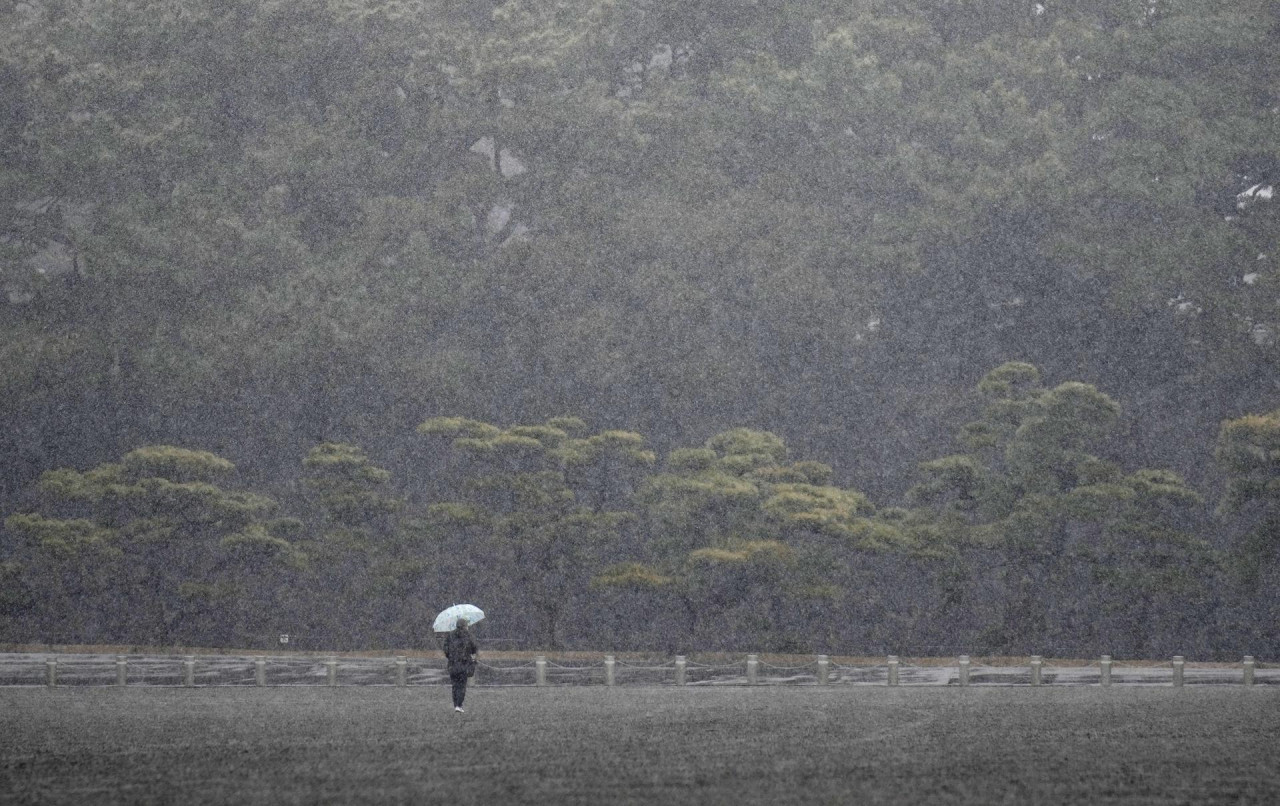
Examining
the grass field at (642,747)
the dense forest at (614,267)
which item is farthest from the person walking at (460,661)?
the dense forest at (614,267)

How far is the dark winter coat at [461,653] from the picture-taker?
2059 cm

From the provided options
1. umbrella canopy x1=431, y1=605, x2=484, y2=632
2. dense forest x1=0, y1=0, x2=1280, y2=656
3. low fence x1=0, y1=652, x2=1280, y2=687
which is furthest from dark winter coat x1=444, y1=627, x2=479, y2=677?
dense forest x1=0, y1=0, x2=1280, y2=656

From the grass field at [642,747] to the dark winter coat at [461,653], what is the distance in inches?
23.1

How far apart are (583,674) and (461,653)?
7898mm

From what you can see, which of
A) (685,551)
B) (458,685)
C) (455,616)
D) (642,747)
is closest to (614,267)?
(685,551)

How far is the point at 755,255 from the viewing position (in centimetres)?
4178

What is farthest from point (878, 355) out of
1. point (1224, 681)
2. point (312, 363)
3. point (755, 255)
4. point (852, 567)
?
point (1224, 681)

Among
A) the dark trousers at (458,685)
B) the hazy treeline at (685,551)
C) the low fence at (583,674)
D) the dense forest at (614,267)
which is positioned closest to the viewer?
the dark trousers at (458,685)

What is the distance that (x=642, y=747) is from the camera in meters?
15.4

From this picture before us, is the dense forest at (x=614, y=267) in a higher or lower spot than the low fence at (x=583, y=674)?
higher

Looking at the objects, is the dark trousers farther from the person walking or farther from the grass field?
the grass field

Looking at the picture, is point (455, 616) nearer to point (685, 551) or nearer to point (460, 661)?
point (460, 661)

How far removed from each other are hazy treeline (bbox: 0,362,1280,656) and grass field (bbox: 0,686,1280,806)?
9.63m

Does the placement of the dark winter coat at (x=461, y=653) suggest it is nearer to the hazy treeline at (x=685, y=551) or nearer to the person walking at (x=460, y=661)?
the person walking at (x=460, y=661)
